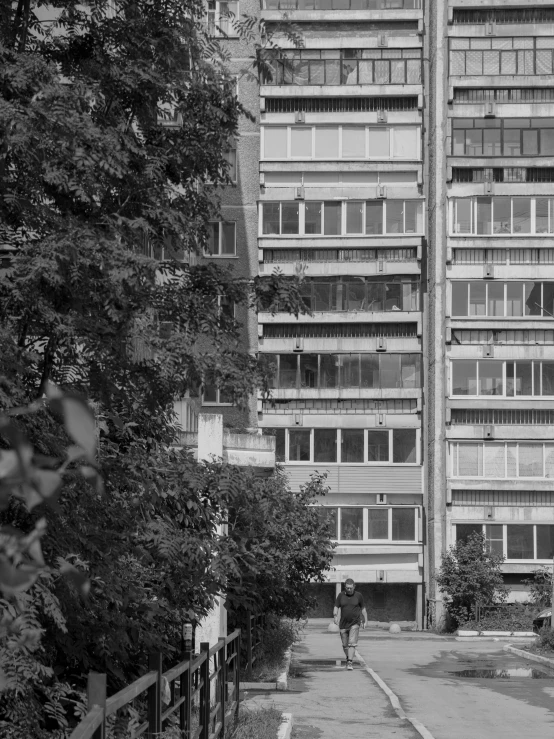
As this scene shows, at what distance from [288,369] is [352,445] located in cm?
452

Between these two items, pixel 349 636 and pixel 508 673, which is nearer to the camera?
pixel 349 636

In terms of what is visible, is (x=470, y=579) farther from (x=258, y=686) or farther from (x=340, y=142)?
(x=258, y=686)

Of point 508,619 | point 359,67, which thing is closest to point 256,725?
point 508,619

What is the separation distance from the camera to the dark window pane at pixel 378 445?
2105 inches

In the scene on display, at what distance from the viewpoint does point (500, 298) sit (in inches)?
2067

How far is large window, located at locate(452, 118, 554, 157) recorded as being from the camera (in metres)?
52.6

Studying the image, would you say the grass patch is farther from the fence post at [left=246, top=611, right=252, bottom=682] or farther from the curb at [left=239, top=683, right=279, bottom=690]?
the fence post at [left=246, top=611, right=252, bottom=682]

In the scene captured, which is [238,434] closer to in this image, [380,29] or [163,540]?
[163,540]

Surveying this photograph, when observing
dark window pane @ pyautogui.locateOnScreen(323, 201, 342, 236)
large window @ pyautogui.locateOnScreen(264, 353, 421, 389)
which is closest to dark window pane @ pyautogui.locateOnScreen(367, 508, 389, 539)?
large window @ pyautogui.locateOnScreen(264, 353, 421, 389)

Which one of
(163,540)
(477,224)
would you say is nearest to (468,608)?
(477,224)

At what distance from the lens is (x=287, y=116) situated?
5447 cm

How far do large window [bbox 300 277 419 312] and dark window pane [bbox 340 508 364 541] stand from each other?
9.18 meters

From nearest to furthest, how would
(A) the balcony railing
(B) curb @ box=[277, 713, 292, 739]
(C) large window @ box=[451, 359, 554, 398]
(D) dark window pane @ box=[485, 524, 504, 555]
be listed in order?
(B) curb @ box=[277, 713, 292, 739], (D) dark window pane @ box=[485, 524, 504, 555], (C) large window @ box=[451, 359, 554, 398], (A) the balcony railing

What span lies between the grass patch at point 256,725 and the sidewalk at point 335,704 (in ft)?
A: 1.34
